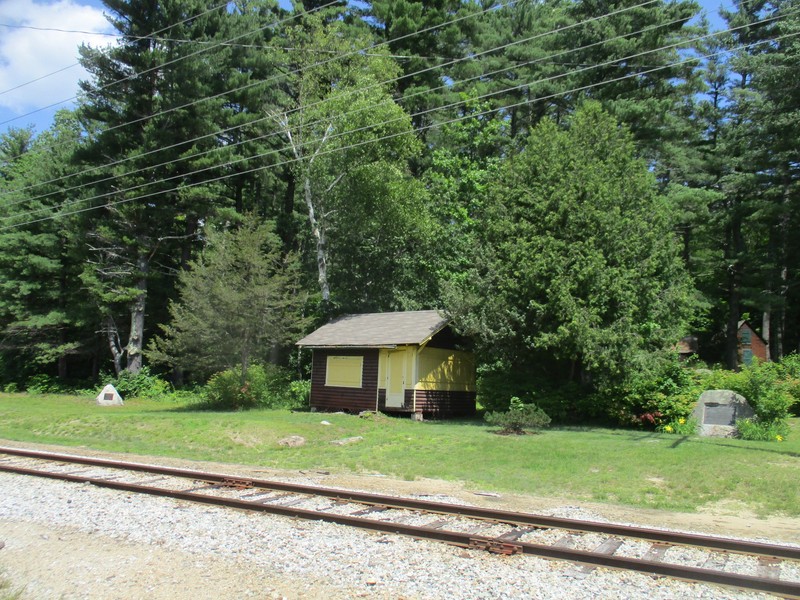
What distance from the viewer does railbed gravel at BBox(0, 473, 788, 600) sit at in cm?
577

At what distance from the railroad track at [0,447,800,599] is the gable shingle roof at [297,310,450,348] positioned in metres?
13.1

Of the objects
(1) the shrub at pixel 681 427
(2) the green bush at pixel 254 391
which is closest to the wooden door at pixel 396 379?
(2) the green bush at pixel 254 391

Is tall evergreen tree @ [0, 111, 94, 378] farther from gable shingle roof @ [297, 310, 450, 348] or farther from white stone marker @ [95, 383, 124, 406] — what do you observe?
gable shingle roof @ [297, 310, 450, 348]

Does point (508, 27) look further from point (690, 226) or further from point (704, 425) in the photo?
point (704, 425)

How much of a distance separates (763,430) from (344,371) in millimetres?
14666

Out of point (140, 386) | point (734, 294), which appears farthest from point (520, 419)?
point (734, 294)

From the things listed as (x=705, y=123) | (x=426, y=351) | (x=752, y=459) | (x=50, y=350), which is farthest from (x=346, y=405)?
(x=705, y=123)

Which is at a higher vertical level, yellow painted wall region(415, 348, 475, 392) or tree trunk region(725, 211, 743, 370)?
tree trunk region(725, 211, 743, 370)

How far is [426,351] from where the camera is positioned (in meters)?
24.2

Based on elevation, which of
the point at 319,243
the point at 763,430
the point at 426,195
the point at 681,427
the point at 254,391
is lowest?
the point at 681,427

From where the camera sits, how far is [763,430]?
674 inches

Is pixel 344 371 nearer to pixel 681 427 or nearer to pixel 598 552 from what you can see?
pixel 681 427

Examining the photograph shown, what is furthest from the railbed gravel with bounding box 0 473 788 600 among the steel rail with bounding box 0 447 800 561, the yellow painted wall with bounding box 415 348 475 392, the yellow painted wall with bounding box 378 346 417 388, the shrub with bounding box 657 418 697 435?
the yellow painted wall with bounding box 415 348 475 392

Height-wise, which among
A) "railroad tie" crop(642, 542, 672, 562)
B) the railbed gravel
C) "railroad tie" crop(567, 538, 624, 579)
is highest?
"railroad tie" crop(642, 542, 672, 562)
